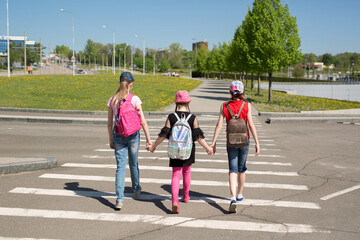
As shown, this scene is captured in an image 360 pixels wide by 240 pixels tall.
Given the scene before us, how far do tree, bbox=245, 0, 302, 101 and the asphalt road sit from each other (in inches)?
696

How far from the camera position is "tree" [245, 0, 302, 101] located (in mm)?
26609

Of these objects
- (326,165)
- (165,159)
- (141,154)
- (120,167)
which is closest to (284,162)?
(326,165)

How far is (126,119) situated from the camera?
4969 millimetres

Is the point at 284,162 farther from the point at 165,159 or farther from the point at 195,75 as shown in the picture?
the point at 195,75

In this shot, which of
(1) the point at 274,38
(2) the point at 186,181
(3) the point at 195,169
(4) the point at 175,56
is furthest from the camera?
(4) the point at 175,56

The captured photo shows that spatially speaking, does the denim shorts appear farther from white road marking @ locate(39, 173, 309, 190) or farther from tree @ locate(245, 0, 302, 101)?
tree @ locate(245, 0, 302, 101)

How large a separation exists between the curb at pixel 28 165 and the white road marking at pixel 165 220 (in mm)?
2060

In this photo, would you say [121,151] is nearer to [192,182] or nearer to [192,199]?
[192,199]

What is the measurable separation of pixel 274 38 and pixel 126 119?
933 inches

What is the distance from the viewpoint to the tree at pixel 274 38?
26609 mm

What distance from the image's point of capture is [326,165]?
8.12 meters

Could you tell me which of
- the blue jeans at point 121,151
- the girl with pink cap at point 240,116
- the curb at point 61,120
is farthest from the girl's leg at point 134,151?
the curb at point 61,120

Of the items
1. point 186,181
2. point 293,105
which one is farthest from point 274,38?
point 186,181

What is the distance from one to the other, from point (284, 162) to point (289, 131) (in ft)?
19.3
